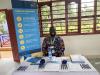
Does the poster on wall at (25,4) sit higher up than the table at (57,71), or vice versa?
the poster on wall at (25,4)

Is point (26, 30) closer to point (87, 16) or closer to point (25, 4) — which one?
point (25, 4)

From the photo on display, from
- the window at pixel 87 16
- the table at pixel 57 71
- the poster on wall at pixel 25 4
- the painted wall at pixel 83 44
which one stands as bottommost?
the painted wall at pixel 83 44

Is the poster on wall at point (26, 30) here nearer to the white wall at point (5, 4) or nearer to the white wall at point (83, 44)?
the white wall at point (5, 4)

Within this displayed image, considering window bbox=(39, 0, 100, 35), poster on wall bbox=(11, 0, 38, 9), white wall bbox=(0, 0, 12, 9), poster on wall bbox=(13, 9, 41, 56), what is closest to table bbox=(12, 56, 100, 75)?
poster on wall bbox=(13, 9, 41, 56)

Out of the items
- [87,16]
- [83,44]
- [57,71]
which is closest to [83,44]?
[83,44]

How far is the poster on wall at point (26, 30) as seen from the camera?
13.5ft

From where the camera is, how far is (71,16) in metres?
4.97

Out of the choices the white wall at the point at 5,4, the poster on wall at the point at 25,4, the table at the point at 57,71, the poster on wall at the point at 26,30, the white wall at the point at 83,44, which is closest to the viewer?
the table at the point at 57,71

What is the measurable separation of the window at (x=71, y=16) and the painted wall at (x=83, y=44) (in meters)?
0.18

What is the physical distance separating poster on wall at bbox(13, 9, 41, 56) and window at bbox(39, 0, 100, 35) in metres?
0.64

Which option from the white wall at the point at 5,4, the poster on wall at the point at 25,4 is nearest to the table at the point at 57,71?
the poster on wall at the point at 25,4

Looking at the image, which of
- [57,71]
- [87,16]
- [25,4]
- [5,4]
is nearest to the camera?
[57,71]

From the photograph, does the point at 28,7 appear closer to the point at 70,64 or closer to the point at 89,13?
the point at 89,13

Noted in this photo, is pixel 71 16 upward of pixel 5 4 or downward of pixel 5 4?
downward
